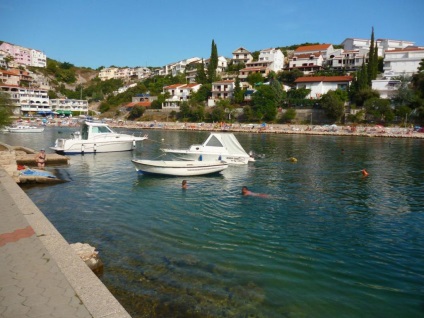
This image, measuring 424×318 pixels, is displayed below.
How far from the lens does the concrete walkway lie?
570 centimetres

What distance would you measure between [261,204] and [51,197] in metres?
11.4

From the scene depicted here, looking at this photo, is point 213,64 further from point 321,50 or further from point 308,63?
point 321,50

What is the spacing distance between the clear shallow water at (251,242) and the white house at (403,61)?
77381 mm

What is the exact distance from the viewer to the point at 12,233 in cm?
888

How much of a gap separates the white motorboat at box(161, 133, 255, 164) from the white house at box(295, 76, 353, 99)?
64924mm

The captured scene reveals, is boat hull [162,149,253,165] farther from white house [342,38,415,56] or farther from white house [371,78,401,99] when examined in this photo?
white house [342,38,415,56]

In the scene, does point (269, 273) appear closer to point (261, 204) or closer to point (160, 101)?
point (261, 204)

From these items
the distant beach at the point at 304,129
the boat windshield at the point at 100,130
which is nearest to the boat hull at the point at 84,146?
the boat windshield at the point at 100,130

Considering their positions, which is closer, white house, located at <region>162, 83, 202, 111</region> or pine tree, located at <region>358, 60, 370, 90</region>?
pine tree, located at <region>358, 60, 370, 90</region>

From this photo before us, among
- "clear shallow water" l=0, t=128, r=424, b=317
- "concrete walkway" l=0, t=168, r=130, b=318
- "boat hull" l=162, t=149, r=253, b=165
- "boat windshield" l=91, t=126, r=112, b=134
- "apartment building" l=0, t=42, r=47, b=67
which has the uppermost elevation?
"apartment building" l=0, t=42, r=47, b=67

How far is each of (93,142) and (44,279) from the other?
3201 centimetres

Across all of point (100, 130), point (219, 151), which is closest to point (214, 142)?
point (219, 151)

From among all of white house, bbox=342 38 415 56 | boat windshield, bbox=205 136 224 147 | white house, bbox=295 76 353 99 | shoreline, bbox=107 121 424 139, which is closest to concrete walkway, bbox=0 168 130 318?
boat windshield, bbox=205 136 224 147

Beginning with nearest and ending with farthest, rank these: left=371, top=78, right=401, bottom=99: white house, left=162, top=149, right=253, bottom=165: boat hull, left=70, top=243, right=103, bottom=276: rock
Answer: left=70, top=243, right=103, bottom=276: rock → left=162, top=149, right=253, bottom=165: boat hull → left=371, top=78, right=401, bottom=99: white house
